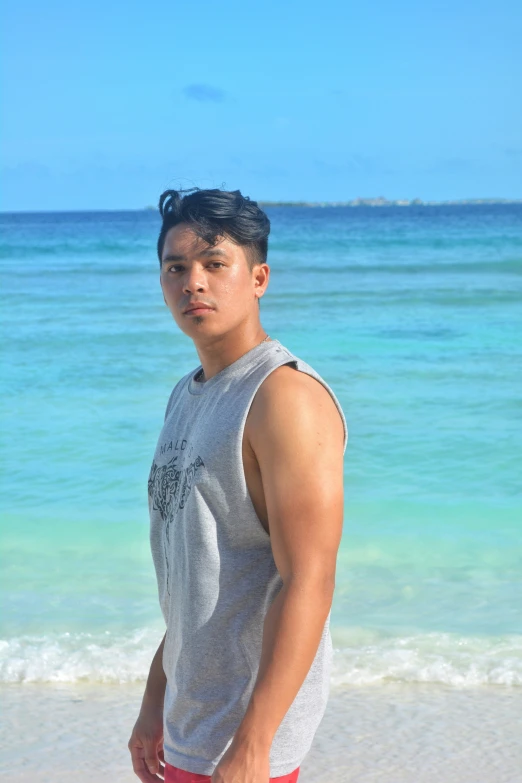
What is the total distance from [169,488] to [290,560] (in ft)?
1.03

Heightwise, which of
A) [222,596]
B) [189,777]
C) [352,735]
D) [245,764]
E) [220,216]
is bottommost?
[352,735]

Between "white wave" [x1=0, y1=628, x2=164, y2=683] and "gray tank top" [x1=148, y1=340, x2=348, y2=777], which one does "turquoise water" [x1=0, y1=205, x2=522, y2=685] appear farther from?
"gray tank top" [x1=148, y1=340, x2=348, y2=777]

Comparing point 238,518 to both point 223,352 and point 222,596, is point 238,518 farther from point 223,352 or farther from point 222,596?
point 223,352

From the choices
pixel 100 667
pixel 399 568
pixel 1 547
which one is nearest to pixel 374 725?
pixel 100 667

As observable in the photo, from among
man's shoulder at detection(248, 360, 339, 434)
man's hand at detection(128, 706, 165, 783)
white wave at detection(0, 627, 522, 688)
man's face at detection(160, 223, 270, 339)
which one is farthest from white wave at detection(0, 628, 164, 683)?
man's shoulder at detection(248, 360, 339, 434)

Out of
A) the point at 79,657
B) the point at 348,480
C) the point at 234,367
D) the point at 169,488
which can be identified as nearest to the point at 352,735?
the point at 79,657

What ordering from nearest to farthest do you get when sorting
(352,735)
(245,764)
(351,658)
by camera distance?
(245,764) → (352,735) → (351,658)

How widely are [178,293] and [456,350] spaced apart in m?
11.2

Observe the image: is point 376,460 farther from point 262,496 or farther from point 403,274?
point 403,274

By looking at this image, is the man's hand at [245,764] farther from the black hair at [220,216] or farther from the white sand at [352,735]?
the white sand at [352,735]

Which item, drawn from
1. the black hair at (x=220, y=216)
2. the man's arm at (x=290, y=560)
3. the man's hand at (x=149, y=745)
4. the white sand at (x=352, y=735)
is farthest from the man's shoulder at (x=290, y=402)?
the white sand at (x=352, y=735)

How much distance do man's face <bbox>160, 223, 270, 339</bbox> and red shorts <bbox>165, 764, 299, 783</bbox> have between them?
0.71m

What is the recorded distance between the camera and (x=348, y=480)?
6906 mm

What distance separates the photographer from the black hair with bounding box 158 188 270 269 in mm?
1666
